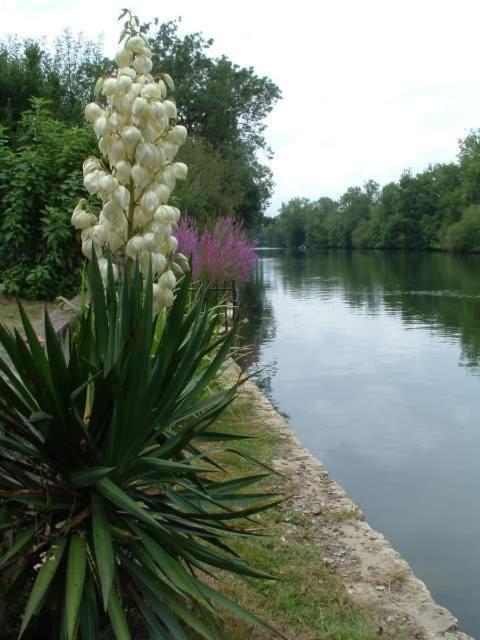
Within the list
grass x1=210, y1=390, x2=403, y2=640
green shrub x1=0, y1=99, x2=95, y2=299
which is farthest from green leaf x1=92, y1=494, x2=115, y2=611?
green shrub x1=0, y1=99, x2=95, y2=299

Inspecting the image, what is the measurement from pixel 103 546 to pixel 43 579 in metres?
0.19

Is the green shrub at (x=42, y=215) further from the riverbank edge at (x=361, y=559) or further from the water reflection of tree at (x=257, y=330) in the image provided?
the riverbank edge at (x=361, y=559)

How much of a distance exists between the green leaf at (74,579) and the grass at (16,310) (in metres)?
5.79

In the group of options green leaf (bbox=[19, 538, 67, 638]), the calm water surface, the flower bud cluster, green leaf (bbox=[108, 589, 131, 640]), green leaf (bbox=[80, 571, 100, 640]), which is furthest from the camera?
the calm water surface

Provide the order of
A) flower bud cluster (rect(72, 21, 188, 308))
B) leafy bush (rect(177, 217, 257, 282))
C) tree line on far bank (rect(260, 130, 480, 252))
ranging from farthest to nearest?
1. tree line on far bank (rect(260, 130, 480, 252))
2. leafy bush (rect(177, 217, 257, 282))
3. flower bud cluster (rect(72, 21, 188, 308))

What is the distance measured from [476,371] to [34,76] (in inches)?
425

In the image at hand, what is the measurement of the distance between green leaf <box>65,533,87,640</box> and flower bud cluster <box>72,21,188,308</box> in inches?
59.7

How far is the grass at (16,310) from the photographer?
8.06 meters

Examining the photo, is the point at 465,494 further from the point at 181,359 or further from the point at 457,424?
the point at 181,359

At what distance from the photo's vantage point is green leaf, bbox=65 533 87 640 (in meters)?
2.01

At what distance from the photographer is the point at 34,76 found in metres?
15.5

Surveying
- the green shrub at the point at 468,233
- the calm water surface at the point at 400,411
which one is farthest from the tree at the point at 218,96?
the green shrub at the point at 468,233

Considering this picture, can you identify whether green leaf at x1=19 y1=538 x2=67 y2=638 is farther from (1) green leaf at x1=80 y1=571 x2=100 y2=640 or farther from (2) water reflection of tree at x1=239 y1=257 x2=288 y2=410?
(2) water reflection of tree at x1=239 y1=257 x2=288 y2=410

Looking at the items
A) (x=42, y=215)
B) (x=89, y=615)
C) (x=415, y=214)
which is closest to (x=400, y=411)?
(x=42, y=215)
